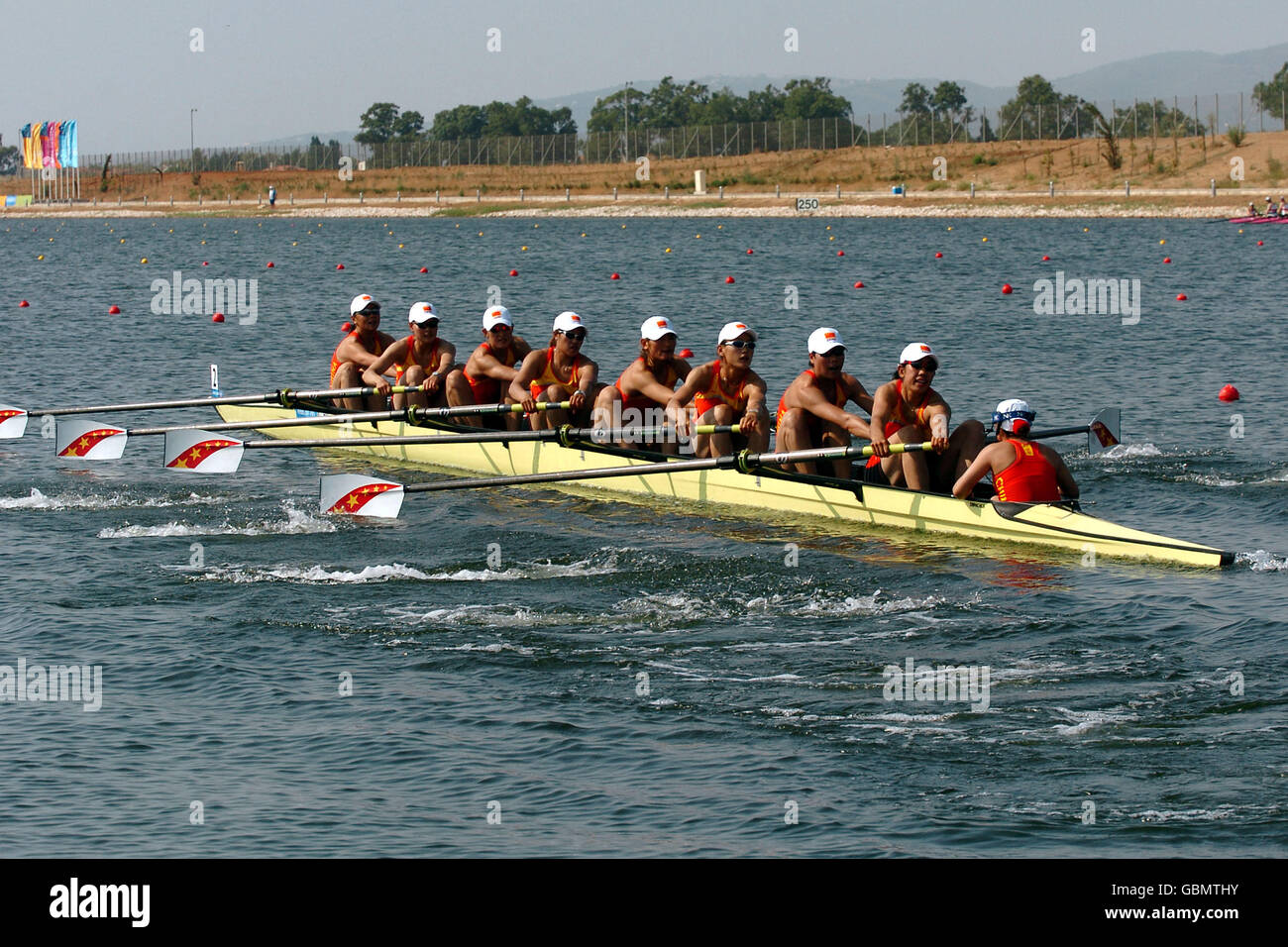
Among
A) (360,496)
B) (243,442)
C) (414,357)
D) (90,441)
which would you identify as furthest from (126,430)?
(360,496)

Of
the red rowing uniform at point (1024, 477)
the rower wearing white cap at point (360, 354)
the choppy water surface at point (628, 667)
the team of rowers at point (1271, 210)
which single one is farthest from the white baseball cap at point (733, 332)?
the team of rowers at point (1271, 210)

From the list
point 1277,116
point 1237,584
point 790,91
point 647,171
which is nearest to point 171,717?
point 1237,584

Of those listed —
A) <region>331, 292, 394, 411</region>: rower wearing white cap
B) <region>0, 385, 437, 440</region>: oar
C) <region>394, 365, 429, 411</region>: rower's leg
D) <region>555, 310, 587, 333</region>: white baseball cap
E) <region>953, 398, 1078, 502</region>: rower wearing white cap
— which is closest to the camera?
<region>953, 398, 1078, 502</region>: rower wearing white cap

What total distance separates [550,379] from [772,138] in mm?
87595

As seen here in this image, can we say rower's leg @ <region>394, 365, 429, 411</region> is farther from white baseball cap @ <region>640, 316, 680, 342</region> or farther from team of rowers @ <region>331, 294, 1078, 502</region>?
white baseball cap @ <region>640, 316, 680, 342</region>

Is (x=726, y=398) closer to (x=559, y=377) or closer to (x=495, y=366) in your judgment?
(x=559, y=377)

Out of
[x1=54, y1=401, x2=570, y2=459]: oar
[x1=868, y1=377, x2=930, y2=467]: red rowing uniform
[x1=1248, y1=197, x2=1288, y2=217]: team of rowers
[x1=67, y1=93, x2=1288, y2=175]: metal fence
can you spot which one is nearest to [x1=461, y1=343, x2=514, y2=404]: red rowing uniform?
[x1=54, y1=401, x2=570, y2=459]: oar

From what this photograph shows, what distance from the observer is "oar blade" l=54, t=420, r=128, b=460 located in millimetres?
19594

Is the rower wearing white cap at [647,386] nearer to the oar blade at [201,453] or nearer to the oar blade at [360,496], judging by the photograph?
the oar blade at [360,496]

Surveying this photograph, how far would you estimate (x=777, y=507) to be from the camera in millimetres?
16672

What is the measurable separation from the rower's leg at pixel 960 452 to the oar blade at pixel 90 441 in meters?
10.3

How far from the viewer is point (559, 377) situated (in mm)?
18750

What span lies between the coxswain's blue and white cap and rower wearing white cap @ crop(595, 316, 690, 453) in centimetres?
418
